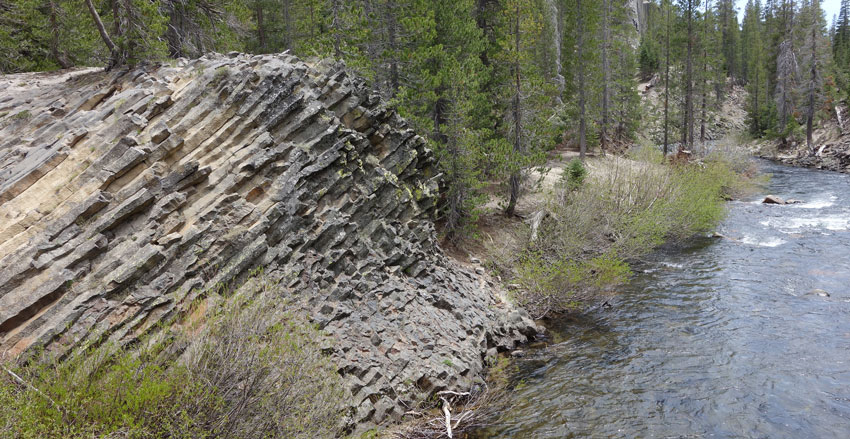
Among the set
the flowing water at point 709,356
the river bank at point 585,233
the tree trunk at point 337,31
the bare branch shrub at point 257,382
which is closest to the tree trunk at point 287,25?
the tree trunk at point 337,31

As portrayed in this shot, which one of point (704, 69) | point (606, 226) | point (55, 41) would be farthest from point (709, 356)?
point (704, 69)

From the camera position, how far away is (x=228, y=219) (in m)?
11.1

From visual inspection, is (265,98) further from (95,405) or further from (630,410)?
(630,410)

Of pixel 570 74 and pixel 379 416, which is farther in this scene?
pixel 570 74

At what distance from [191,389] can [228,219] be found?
16.7 feet

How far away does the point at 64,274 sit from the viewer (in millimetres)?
8781

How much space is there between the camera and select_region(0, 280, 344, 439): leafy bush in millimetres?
5898

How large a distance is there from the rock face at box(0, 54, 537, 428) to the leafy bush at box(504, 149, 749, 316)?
1.91 metres

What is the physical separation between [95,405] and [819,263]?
22374mm

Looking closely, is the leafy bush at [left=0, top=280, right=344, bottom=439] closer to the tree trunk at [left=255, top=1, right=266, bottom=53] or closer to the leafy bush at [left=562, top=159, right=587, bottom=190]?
the leafy bush at [left=562, top=159, right=587, bottom=190]

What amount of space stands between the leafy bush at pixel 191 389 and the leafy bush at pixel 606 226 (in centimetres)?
947

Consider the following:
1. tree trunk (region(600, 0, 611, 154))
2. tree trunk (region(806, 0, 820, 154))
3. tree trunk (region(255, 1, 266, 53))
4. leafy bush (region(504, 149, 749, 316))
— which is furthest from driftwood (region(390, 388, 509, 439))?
tree trunk (region(806, 0, 820, 154))

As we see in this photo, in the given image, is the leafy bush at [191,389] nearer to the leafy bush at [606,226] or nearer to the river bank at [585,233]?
the river bank at [585,233]

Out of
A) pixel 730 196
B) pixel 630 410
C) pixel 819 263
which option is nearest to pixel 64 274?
pixel 630 410
